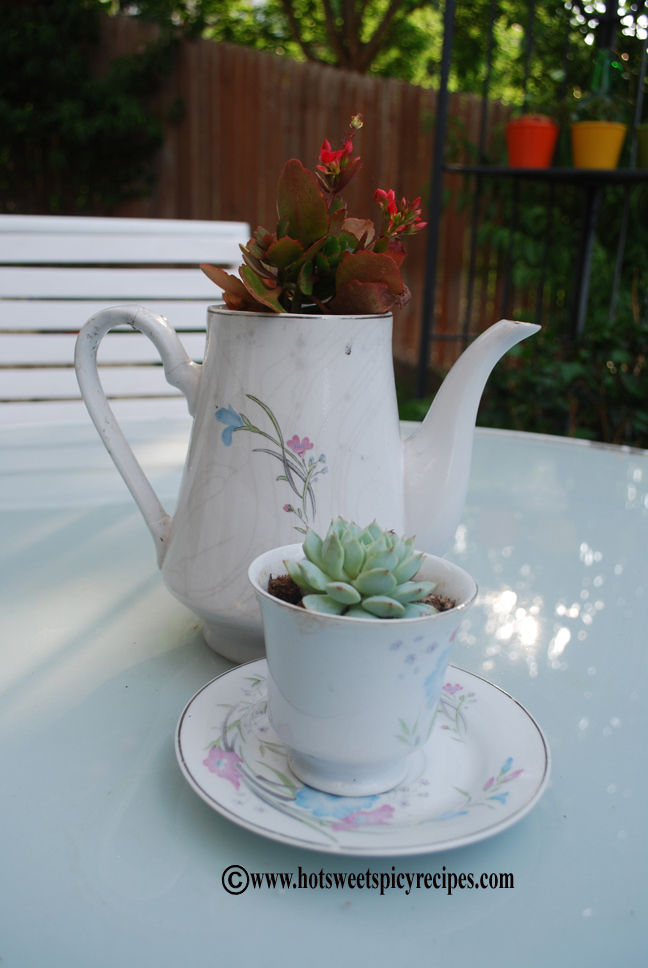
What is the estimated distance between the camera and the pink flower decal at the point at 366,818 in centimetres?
33

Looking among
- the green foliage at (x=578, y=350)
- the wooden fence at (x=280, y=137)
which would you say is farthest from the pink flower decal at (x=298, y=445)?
the wooden fence at (x=280, y=137)

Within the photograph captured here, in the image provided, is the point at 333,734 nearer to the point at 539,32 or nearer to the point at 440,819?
the point at 440,819

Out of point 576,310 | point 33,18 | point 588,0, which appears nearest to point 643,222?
point 576,310

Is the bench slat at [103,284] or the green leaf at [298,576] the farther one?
the bench slat at [103,284]

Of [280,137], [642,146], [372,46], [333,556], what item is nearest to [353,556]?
[333,556]

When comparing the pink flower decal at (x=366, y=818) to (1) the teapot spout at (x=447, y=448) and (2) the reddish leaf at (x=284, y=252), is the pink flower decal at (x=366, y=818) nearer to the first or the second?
(1) the teapot spout at (x=447, y=448)

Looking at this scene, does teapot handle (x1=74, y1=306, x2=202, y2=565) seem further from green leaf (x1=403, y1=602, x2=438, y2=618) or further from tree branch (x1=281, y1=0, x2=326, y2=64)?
tree branch (x1=281, y1=0, x2=326, y2=64)

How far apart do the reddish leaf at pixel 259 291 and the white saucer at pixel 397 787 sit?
0.22 metres

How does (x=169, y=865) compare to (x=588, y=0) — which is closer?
(x=169, y=865)

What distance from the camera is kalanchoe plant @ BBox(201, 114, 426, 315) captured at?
436mm

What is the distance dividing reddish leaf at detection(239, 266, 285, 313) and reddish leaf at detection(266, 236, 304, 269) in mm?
15

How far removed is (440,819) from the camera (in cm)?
34

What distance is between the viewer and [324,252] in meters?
0.45

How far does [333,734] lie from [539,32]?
5007 millimetres
